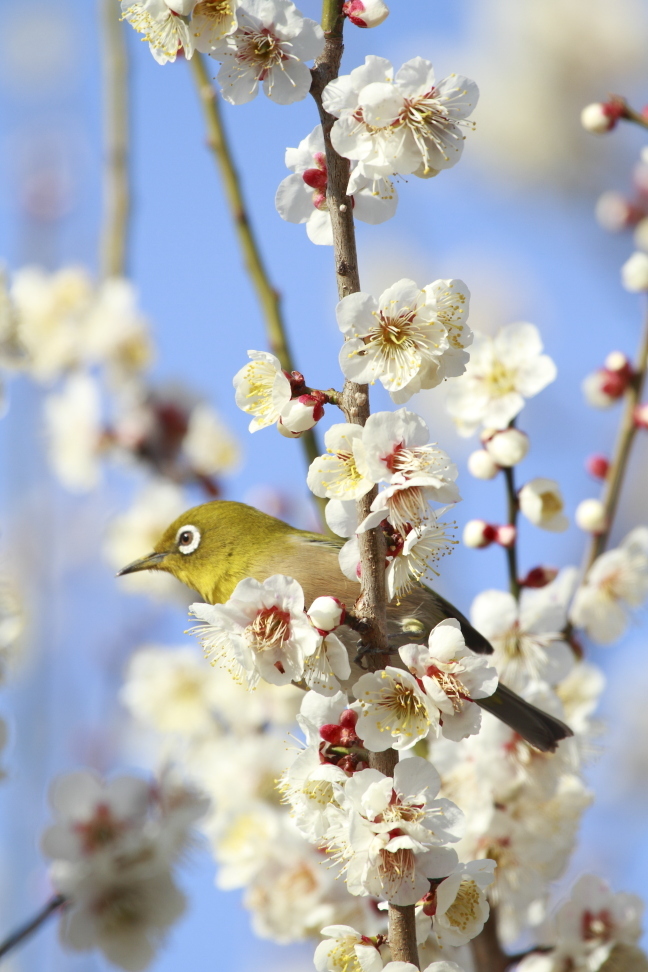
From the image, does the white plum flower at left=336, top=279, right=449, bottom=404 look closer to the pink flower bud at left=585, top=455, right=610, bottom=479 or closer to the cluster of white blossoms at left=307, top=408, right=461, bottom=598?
the cluster of white blossoms at left=307, top=408, right=461, bottom=598

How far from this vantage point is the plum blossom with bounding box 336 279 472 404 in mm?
1908

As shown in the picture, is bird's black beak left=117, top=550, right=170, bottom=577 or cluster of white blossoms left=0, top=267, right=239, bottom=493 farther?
cluster of white blossoms left=0, top=267, right=239, bottom=493

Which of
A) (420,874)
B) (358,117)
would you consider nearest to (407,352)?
(358,117)

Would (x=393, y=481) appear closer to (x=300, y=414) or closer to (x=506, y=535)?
(x=300, y=414)

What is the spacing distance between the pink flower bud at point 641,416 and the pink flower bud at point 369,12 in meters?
1.74

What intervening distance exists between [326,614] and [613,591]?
1672 millimetres

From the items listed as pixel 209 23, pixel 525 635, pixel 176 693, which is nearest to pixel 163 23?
pixel 209 23

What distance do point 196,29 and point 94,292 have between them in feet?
12.0

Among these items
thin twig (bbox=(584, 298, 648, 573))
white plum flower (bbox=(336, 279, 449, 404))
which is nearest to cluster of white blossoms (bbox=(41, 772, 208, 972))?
thin twig (bbox=(584, 298, 648, 573))

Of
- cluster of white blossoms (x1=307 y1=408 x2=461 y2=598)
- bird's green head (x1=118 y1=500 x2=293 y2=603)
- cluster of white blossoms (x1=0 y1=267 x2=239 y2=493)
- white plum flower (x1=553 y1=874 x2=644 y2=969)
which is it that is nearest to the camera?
cluster of white blossoms (x1=307 y1=408 x2=461 y2=598)

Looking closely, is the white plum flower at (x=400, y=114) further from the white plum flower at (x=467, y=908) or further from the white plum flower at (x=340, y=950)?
the white plum flower at (x=340, y=950)

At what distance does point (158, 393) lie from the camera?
217 inches

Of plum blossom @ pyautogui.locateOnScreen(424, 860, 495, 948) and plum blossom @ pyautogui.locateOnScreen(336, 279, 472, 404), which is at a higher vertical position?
plum blossom @ pyautogui.locateOnScreen(336, 279, 472, 404)

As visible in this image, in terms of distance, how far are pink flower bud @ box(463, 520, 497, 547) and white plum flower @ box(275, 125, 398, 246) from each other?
1.22 m
